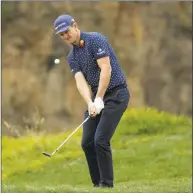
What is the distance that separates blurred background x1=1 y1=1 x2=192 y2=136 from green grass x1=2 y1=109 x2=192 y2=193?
353 centimetres

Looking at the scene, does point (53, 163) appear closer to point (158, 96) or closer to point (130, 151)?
point (130, 151)

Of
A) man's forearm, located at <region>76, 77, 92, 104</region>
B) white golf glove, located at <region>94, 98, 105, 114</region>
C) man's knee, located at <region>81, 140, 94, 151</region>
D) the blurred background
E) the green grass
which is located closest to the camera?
white golf glove, located at <region>94, 98, 105, 114</region>

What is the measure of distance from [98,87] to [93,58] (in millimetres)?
264

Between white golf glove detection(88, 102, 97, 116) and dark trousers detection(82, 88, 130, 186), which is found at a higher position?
white golf glove detection(88, 102, 97, 116)

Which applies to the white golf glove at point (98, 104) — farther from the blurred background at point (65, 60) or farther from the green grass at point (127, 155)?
the blurred background at point (65, 60)

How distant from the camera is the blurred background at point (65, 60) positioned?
18312 mm

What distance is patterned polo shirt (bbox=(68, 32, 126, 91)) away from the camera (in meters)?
5.86

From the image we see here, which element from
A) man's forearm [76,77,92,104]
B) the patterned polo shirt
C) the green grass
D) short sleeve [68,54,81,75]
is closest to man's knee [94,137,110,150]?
man's forearm [76,77,92,104]

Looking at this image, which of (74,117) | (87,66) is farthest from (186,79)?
(87,66)

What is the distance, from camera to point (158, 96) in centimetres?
1894

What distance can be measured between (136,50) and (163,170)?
835 cm

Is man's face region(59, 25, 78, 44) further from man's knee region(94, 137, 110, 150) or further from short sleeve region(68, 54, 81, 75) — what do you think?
man's knee region(94, 137, 110, 150)

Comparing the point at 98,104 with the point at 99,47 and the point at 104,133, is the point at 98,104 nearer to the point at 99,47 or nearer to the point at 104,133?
the point at 104,133

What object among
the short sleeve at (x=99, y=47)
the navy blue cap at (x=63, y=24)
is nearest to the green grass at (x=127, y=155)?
the short sleeve at (x=99, y=47)
